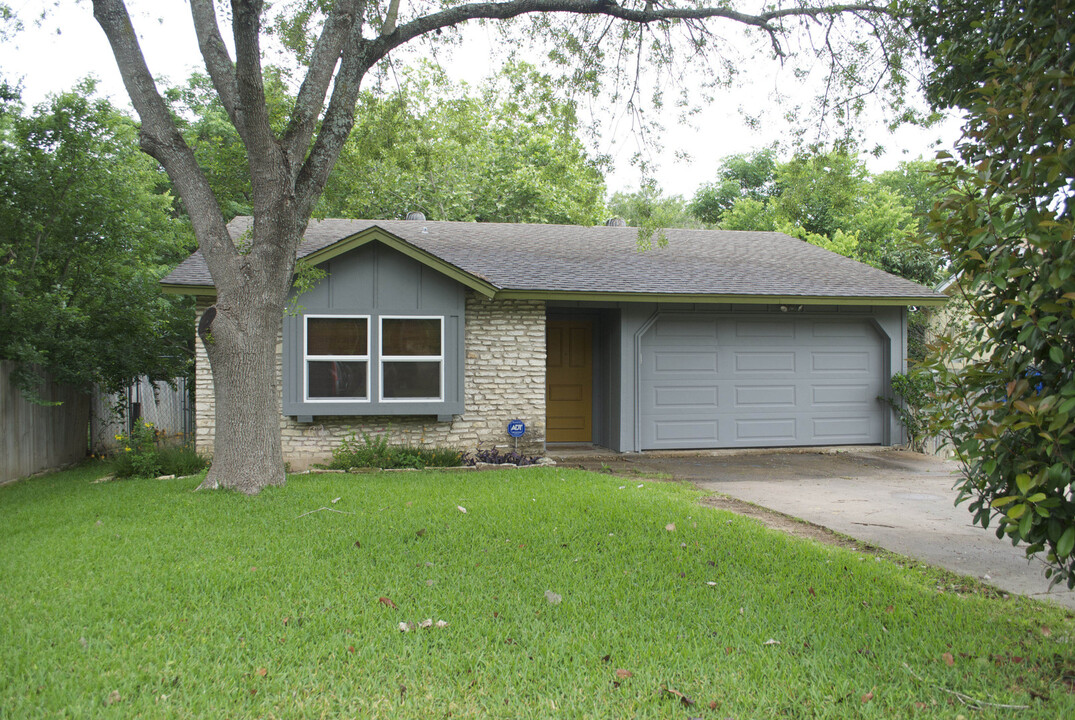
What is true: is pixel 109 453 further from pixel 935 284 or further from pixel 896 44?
pixel 935 284

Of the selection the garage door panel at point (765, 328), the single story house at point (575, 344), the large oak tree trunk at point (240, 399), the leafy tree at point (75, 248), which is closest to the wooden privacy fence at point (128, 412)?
the leafy tree at point (75, 248)

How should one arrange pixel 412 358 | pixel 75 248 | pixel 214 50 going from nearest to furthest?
pixel 214 50 → pixel 412 358 → pixel 75 248

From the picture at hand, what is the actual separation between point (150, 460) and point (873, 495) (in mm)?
8931

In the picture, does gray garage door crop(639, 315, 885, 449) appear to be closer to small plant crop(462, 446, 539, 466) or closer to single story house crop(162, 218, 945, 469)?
single story house crop(162, 218, 945, 469)

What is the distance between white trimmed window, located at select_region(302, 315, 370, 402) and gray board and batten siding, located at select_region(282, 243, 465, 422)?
0.25 ft

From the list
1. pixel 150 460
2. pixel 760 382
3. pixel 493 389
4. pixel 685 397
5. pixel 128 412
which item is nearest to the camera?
pixel 150 460

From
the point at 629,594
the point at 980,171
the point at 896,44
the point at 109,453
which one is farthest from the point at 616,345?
the point at 109,453

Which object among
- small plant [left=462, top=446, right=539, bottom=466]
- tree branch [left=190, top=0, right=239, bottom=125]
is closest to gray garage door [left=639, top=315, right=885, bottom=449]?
small plant [left=462, top=446, right=539, bottom=466]

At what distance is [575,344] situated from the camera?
1240cm

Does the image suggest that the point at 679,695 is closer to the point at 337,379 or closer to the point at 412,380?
the point at 412,380

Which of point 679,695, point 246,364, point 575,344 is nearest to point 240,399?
A: point 246,364

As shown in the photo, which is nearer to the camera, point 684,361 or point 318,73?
point 318,73

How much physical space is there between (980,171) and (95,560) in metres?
5.82

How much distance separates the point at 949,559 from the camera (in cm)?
529
